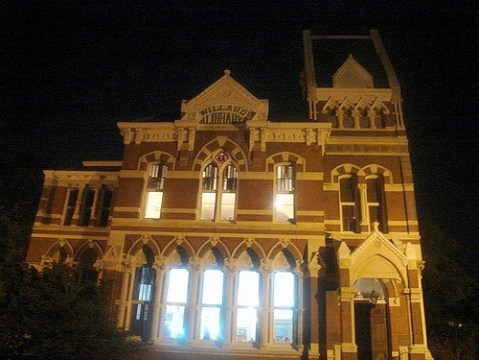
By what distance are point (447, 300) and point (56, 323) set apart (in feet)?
89.7

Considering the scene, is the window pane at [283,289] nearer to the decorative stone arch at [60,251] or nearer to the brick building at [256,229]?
the brick building at [256,229]

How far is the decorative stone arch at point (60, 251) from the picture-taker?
21.2 metres

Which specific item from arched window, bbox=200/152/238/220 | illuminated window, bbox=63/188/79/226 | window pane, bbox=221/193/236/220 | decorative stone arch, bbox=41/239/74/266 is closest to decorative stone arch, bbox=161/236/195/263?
arched window, bbox=200/152/238/220

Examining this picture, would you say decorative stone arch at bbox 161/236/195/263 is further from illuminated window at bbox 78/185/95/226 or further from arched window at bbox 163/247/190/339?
illuminated window at bbox 78/185/95/226

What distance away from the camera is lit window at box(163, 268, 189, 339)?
17.2 metres

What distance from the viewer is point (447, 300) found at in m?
31.0

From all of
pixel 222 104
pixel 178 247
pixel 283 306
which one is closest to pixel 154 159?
pixel 222 104

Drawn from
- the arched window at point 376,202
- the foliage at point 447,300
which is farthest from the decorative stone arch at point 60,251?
the foliage at point 447,300

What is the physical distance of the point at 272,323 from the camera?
16844 millimetres

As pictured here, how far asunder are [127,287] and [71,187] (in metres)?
7.53

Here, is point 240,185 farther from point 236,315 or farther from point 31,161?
point 31,161

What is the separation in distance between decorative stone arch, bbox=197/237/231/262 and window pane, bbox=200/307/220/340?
213cm

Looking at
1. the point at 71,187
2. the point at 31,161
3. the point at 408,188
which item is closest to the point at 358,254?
the point at 408,188

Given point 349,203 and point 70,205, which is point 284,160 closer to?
point 349,203
